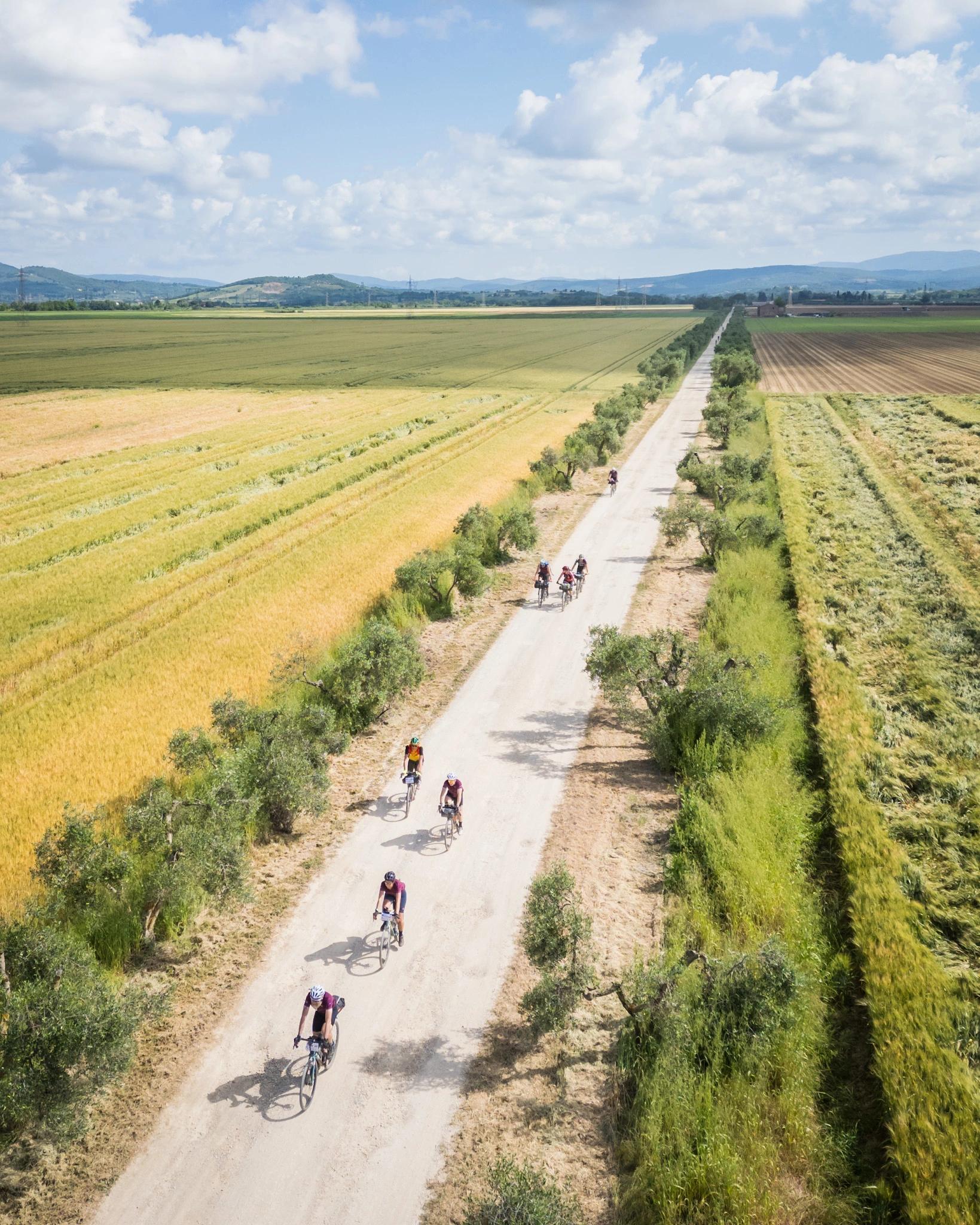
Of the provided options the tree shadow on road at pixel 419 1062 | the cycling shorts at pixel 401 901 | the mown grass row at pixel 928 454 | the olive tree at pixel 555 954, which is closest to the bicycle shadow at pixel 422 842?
the cycling shorts at pixel 401 901

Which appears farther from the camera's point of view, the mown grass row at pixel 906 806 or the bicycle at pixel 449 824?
the bicycle at pixel 449 824

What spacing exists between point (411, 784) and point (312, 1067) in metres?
7.52

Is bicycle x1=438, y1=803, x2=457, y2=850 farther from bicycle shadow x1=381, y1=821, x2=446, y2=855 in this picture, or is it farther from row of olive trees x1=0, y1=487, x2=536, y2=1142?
row of olive trees x1=0, y1=487, x2=536, y2=1142

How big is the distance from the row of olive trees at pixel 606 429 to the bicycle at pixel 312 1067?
41.1 meters

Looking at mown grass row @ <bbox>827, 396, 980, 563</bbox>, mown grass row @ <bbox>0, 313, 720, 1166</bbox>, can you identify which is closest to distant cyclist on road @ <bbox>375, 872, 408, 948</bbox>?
mown grass row @ <bbox>0, 313, 720, 1166</bbox>

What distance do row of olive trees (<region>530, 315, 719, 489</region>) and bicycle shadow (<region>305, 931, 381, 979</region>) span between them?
126 ft

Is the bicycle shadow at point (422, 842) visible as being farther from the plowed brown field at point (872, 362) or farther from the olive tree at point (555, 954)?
the plowed brown field at point (872, 362)

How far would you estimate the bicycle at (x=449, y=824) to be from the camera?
1747 centimetres

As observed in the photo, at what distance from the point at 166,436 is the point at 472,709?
5273 cm

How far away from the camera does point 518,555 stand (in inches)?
1523

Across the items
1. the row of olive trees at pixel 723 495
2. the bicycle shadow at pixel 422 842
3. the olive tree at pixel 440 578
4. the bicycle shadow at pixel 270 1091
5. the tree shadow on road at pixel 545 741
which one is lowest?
the bicycle shadow at pixel 270 1091

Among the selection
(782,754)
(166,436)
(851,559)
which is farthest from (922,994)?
(166,436)

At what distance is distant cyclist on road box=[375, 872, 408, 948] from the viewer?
14453mm

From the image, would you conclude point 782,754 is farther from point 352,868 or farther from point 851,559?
point 851,559
